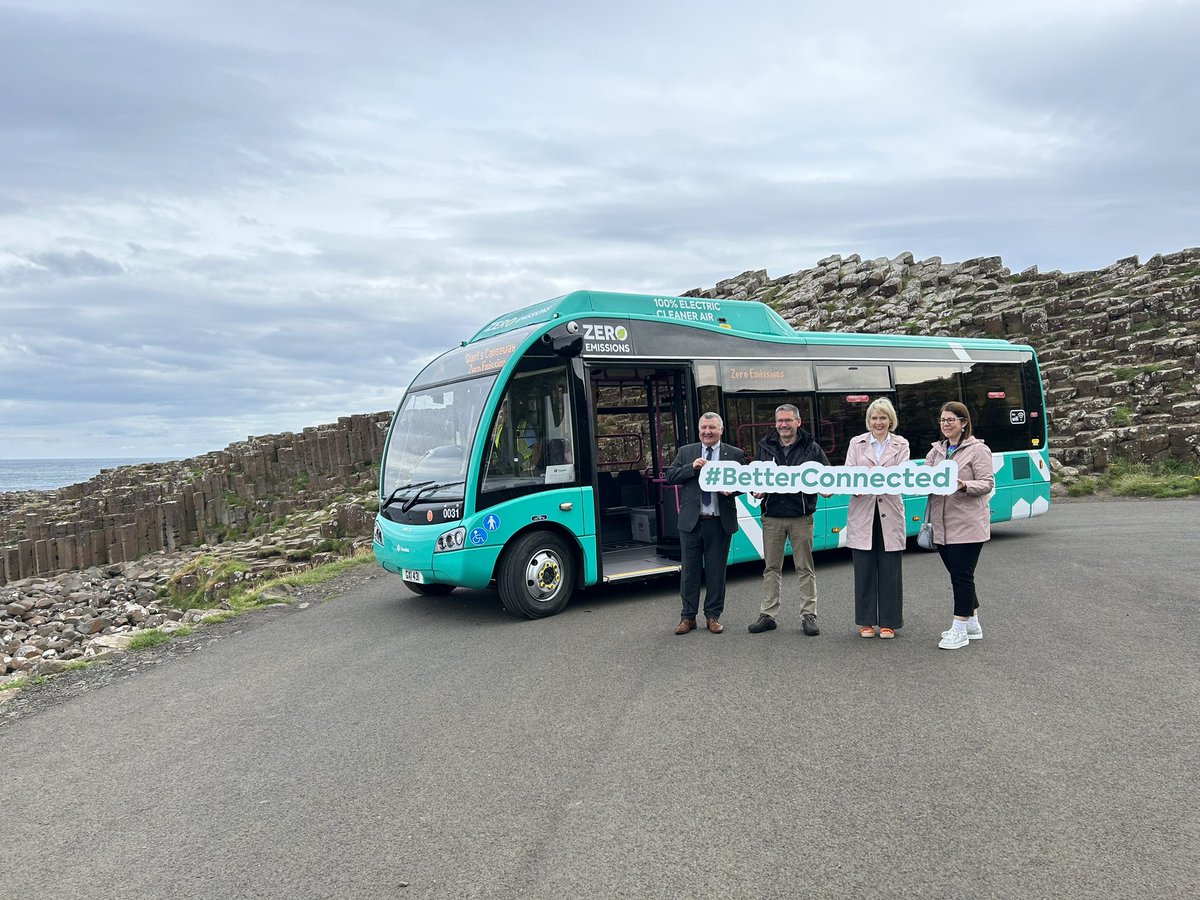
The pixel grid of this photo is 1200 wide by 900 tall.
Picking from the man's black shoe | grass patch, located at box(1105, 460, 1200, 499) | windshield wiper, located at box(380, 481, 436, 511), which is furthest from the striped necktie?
grass patch, located at box(1105, 460, 1200, 499)

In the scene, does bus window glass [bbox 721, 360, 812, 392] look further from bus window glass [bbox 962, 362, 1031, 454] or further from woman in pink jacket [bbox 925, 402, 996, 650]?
woman in pink jacket [bbox 925, 402, 996, 650]

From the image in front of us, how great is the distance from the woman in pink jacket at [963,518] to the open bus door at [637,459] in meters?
3.57

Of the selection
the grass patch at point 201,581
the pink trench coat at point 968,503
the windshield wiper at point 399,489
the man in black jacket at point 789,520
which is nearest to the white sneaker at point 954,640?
the pink trench coat at point 968,503

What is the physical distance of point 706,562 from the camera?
7.92 m

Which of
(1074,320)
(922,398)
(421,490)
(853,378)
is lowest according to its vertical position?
(421,490)

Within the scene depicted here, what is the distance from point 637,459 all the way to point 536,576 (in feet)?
10.5

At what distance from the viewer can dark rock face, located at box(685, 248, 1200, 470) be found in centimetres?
2230

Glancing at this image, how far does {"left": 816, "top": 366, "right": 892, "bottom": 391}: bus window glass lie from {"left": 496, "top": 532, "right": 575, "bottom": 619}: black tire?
4452mm

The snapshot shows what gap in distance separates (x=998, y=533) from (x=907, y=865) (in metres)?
11.8

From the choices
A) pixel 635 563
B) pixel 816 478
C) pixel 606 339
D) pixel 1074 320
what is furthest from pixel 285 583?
pixel 1074 320

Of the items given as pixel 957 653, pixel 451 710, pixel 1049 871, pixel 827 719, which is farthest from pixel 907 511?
pixel 1049 871

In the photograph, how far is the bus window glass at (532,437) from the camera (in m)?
8.98

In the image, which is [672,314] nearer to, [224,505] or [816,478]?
[816,478]

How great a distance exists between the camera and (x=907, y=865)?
142 inches
